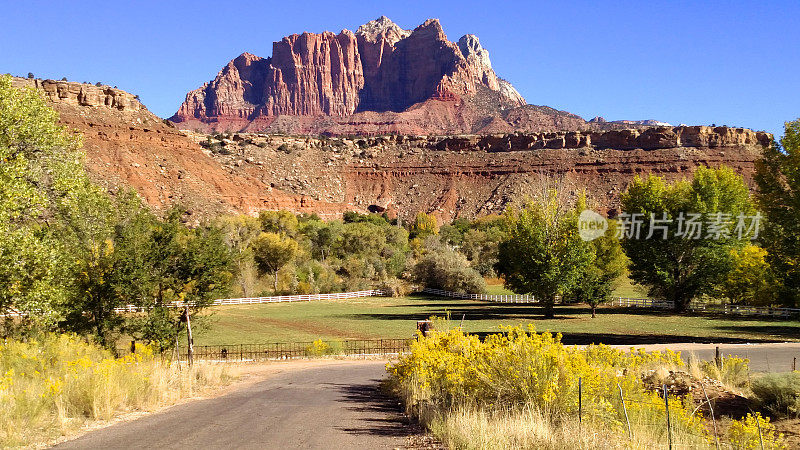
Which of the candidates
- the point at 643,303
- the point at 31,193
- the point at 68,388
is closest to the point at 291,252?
the point at 643,303

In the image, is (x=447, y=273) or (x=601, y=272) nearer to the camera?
(x=601, y=272)

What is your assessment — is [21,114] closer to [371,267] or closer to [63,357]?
[63,357]

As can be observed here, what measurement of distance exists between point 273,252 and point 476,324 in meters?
39.3

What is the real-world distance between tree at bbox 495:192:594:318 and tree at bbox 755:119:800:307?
15.0 m

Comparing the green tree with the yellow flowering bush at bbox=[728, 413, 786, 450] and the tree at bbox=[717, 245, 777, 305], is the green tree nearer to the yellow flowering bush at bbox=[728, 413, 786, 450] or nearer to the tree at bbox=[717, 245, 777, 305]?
the yellow flowering bush at bbox=[728, 413, 786, 450]

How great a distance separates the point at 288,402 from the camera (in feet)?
46.6

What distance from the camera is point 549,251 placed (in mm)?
43344

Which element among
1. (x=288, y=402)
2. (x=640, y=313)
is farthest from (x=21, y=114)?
(x=640, y=313)

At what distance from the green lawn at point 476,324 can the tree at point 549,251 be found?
103 inches

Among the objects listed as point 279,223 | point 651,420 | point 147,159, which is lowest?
point 651,420

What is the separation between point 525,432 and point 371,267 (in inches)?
2888

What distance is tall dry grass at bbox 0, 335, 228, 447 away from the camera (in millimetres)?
10209

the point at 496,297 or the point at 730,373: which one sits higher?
the point at 730,373

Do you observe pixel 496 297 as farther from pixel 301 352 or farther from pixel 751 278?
pixel 301 352
